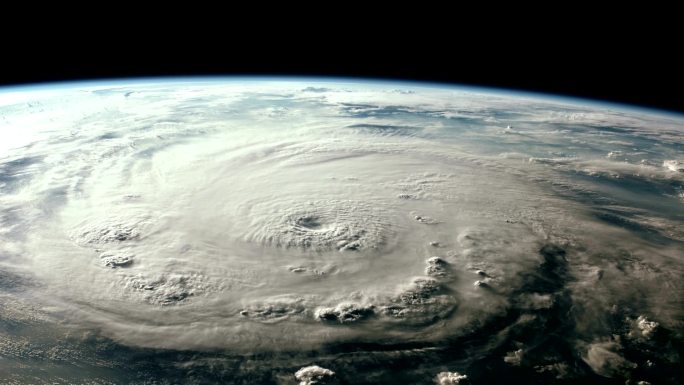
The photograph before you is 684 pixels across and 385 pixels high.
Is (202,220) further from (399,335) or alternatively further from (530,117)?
(530,117)

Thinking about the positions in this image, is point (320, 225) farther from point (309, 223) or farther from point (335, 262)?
point (335, 262)

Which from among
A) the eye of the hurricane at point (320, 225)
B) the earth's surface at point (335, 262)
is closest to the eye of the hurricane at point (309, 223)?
the eye of the hurricane at point (320, 225)

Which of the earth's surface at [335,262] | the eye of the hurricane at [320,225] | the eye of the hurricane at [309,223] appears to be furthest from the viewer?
the eye of the hurricane at [309,223]

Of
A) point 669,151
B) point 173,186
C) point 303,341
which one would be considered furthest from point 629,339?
point 669,151

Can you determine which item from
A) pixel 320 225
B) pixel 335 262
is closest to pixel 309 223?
pixel 320 225

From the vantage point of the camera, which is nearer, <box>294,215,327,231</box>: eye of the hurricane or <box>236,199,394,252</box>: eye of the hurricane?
<box>236,199,394,252</box>: eye of the hurricane

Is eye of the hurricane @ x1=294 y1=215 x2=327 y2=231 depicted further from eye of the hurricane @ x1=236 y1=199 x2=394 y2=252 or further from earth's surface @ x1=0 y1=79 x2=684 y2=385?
earth's surface @ x1=0 y1=79 x2=684 y2=385

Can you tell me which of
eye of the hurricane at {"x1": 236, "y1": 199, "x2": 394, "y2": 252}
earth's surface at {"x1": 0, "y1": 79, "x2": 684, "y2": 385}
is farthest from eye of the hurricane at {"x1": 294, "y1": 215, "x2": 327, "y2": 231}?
earth's surface at {"x1": 0, "y1": 79, "x2": 684, "y2": 385}

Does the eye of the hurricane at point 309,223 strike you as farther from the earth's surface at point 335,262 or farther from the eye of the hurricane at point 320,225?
the earth's surface at point 335,262
